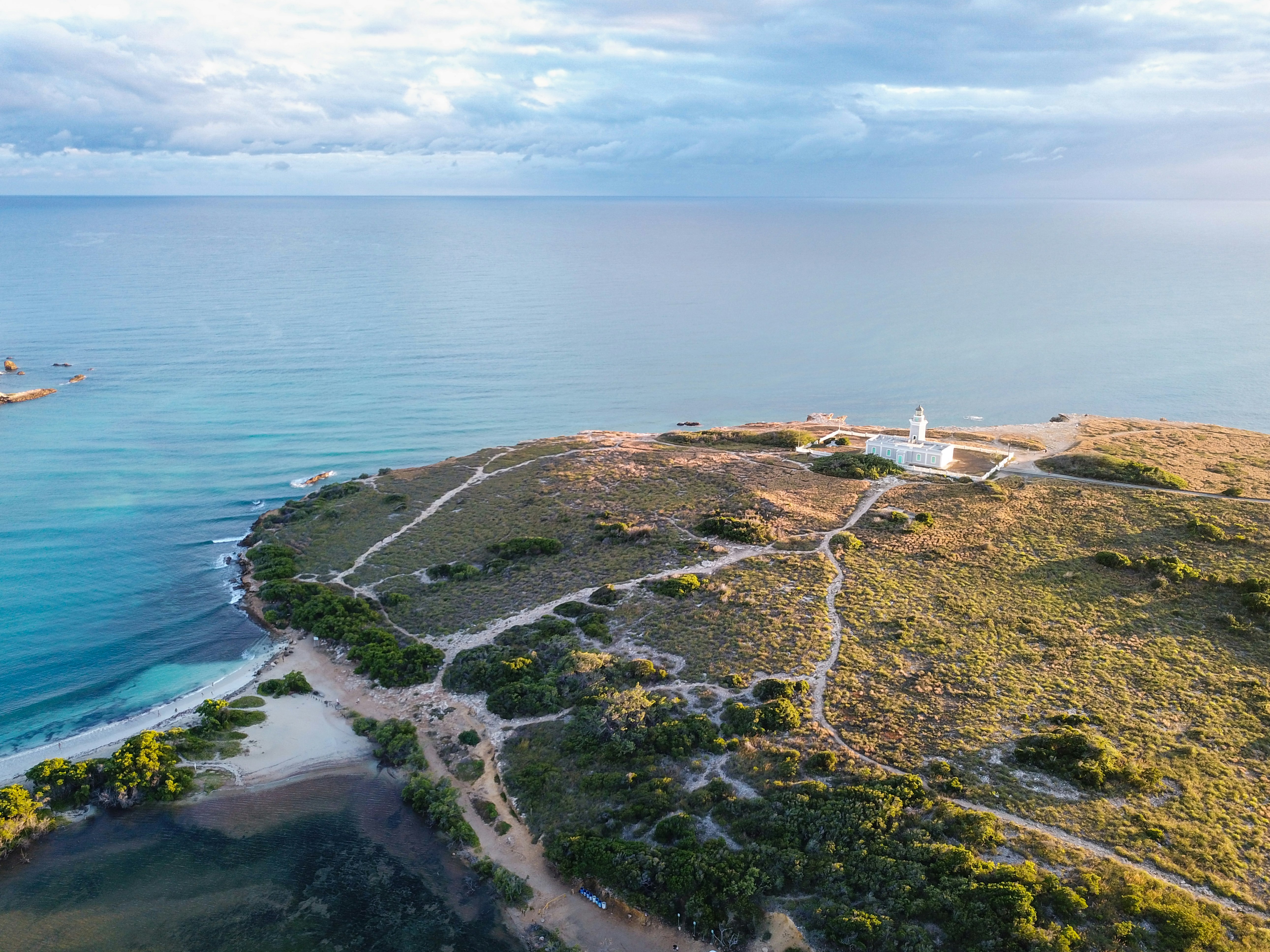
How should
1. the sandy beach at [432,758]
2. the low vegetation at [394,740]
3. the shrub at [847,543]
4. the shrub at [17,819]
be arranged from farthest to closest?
the shrub at [847,543] < the low vegetation at [394,740] < the shrub at [17,819] < the sandy beach at [432,758]

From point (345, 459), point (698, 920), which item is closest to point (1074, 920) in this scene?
point (698, 920)

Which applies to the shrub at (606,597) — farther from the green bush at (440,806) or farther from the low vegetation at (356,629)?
the green bush at (440,806)

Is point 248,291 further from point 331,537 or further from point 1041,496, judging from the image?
point 1041,496

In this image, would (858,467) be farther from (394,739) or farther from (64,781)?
(64,781)

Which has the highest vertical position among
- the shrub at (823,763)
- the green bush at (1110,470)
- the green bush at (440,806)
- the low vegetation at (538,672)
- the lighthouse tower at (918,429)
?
the lighthouse tower at (918,429)

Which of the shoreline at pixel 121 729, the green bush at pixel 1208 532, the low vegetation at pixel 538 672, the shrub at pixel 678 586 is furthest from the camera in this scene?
the green bush at pixel 1208 532

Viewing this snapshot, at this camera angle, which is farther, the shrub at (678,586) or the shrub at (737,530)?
the shrub at (737,530)

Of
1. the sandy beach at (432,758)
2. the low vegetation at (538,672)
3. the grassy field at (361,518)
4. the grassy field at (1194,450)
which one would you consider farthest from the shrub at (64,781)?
the grassy field at (1194,450)

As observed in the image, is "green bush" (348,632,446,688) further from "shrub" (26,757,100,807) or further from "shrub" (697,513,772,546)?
"shrub" (697,513,772,546)

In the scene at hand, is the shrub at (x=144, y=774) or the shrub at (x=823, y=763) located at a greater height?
the shrub at (x=823, y=763)
